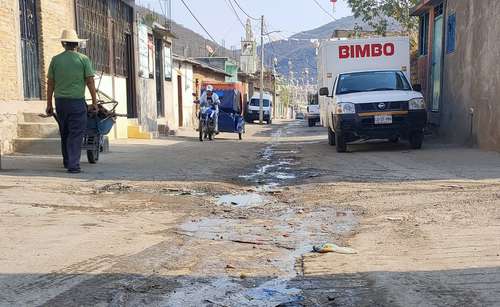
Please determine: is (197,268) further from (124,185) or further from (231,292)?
(124,185)

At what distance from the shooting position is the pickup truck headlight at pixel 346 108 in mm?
10742

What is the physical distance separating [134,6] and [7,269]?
53.3ft

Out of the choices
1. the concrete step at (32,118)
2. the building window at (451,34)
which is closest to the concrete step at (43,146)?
the concrete step at (32,118)

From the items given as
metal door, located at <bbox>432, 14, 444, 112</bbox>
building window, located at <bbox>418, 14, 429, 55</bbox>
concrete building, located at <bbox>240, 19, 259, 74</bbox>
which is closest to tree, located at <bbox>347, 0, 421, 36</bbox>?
building window, located at <bbox>418, 14, 429, 55</bbox>

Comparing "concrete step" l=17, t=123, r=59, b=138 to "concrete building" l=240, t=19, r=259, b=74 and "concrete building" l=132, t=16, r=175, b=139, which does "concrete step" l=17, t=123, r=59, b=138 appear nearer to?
"concrete building" l=132, t=16, r=175, b=139

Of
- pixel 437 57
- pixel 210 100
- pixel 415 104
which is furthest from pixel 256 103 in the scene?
pixel 415 104

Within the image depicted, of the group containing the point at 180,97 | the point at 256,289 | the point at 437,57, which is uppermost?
the point at 437,57

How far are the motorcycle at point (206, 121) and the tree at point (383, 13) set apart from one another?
527 inches

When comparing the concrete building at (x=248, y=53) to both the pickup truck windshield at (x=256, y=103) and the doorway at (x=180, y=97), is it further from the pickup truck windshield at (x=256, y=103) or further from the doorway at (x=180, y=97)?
the doorway at (x=180, y=97)

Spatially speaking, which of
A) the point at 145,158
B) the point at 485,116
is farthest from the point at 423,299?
the point at 485,116

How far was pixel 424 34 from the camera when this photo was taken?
17.4m

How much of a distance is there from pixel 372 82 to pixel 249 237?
27.9 feet

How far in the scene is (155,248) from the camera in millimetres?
3898

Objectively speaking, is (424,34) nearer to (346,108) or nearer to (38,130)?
(346,108)
